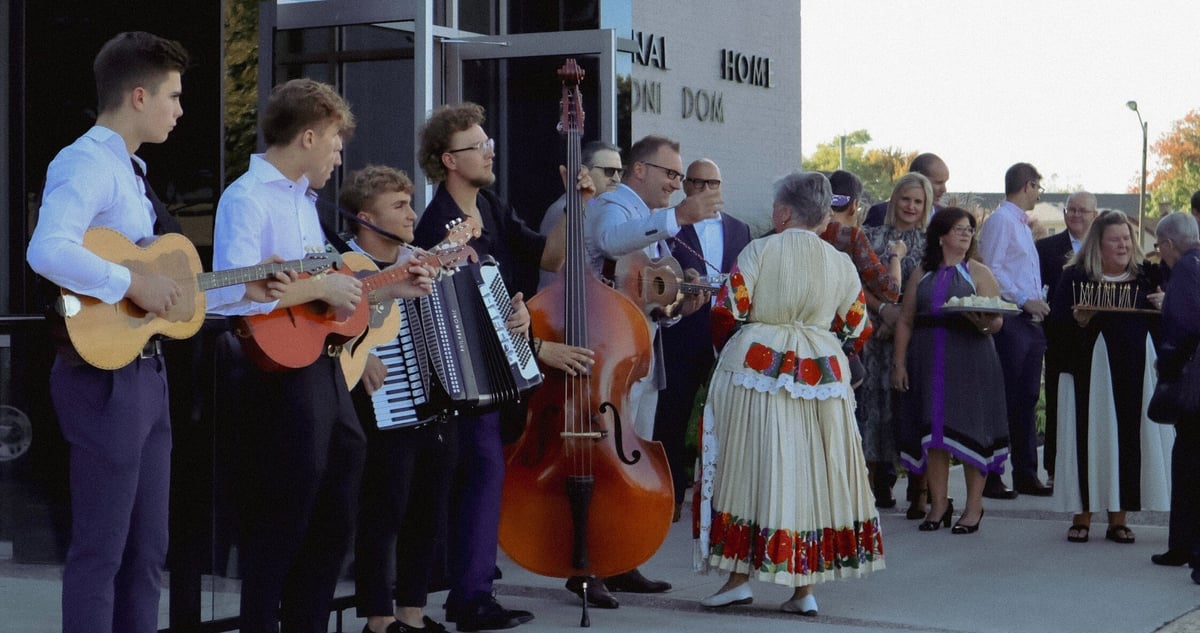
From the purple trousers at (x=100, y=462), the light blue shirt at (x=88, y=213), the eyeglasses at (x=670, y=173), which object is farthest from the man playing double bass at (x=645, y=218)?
the light blue shirt at (x=88, y=213)

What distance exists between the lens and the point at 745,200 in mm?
16078

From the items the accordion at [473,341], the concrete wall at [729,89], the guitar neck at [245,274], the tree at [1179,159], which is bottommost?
the accordion at [473,341]

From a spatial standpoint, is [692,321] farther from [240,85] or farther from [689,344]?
[240,85]

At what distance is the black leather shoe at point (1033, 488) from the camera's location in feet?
34.2

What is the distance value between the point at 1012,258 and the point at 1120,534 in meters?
2.34

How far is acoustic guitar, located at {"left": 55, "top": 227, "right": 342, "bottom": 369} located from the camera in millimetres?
3984

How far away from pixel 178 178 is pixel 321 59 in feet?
6.41

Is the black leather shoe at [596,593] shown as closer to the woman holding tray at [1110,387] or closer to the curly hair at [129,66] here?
the curly hair at [129,66]

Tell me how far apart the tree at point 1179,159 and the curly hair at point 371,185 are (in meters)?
62.1

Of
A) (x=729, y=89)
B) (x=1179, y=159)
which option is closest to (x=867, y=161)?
(x=1179, y=159)

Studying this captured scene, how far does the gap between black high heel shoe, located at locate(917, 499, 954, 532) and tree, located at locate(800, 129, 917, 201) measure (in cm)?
4276

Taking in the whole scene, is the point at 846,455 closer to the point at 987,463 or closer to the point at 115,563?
the point at 987,463

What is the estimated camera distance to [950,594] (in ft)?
22.8

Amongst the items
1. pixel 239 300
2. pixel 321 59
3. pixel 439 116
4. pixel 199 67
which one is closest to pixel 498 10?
pixel 321 59
